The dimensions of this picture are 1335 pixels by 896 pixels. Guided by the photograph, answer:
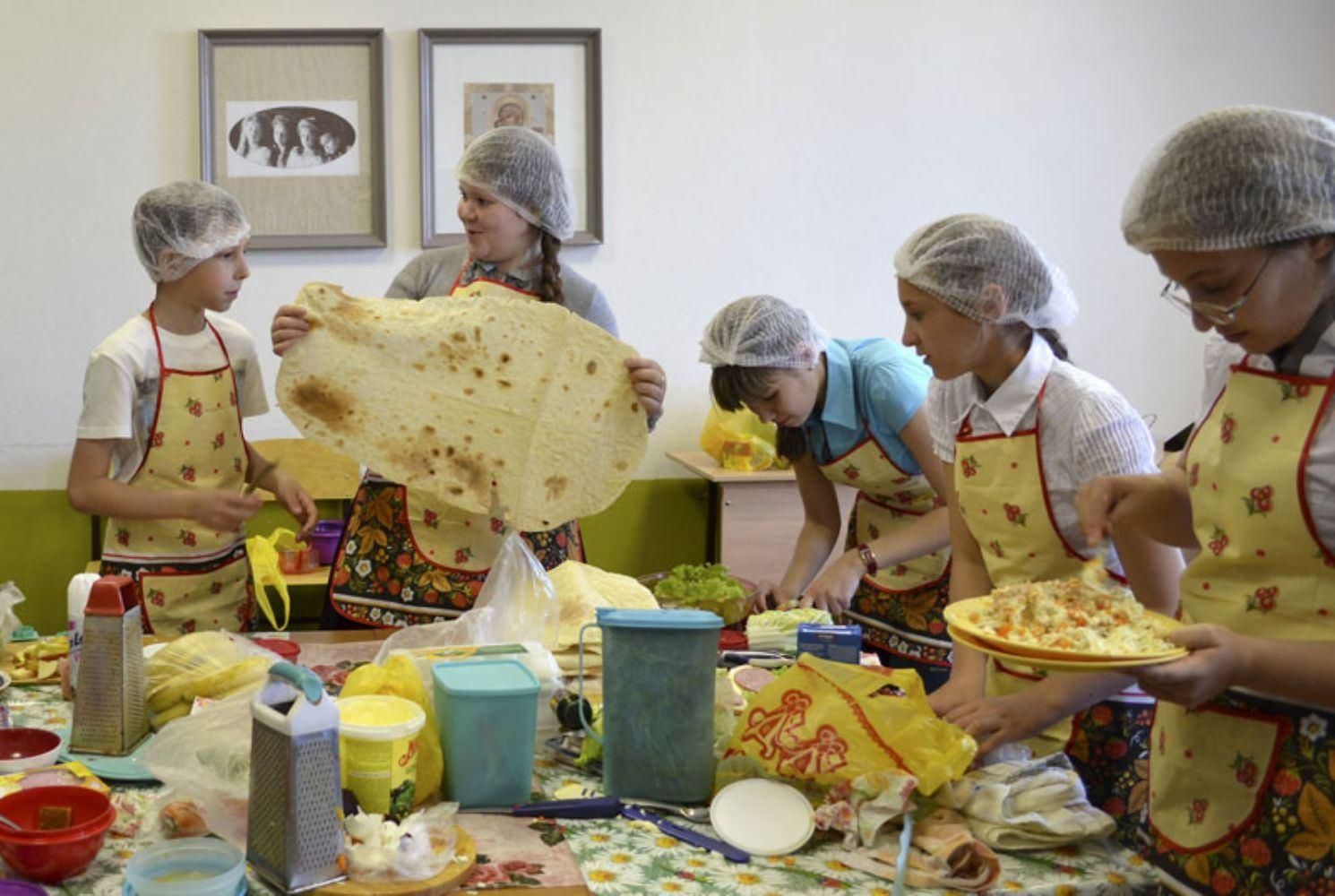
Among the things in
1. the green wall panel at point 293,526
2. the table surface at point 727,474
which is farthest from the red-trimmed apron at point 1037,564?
the green wall panel at point 293,526

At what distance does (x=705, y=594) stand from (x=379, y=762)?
3.45 ft

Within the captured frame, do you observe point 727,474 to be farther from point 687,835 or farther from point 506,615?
point 687,835

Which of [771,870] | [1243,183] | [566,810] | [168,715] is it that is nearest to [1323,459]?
[1243,183]

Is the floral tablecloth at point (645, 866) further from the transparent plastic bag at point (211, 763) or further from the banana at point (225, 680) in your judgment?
the banana at point (225, 680)

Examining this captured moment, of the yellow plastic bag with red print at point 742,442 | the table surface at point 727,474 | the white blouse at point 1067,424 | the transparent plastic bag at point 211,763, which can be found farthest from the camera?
the yellow plastic bag with red print at point 742,442

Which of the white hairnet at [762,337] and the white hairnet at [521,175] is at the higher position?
the white hairnet at [521,175]

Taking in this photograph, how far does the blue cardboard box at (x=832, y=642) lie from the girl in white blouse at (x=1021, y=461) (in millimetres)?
161

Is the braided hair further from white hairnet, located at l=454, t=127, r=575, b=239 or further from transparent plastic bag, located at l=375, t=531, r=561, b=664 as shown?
transparent plastic bag, located at l=375, t=531, r=561, b=664

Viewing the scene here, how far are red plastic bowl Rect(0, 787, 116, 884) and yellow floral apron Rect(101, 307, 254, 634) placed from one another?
48.6 inches

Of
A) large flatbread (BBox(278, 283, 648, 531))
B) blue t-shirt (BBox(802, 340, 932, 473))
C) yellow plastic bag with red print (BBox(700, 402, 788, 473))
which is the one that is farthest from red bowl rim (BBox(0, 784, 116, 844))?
yellow plastic bag with red print (BBox(700, 402, 788, 473))

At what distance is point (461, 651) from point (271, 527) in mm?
2663

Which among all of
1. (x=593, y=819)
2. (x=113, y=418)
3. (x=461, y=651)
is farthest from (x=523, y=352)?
(x=593, y=819)

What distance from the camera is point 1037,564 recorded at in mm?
1992

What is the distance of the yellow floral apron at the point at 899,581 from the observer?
108 inches
